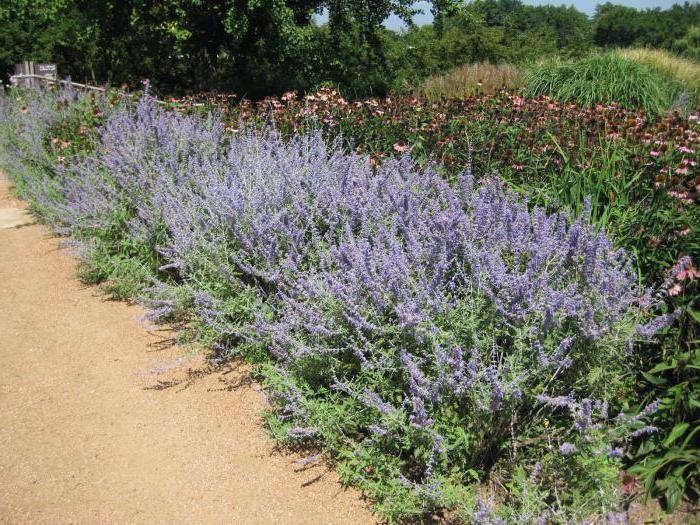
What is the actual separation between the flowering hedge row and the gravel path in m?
0.18

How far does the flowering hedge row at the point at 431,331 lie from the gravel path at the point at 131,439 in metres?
0.18

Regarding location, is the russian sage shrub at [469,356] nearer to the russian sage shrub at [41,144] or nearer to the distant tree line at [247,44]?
the russian sage shrub at [41,144]

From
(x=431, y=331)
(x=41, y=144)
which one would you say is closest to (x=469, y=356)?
(x=431, y=331)

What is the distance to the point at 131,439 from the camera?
2818 millimetres

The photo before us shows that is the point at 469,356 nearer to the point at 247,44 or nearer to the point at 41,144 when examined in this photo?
the point at 41,144

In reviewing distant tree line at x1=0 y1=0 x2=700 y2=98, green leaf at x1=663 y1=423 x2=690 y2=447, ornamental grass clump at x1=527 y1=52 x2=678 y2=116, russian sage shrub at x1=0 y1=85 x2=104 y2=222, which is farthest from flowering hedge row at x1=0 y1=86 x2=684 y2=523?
ornamental grass clump at x1=527 y1=52 x2=678 y2=116

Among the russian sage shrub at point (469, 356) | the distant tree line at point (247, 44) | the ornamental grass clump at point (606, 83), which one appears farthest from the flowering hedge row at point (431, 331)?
the ornamental grass clump at point (606, 83)

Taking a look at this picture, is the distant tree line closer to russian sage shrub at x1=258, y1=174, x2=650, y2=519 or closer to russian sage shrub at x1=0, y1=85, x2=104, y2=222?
russian sage shrub at x1=0, y1=85, x2=104, y2=222

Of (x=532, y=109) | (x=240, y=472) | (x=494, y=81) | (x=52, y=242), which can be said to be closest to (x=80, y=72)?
(x=494, y=81)

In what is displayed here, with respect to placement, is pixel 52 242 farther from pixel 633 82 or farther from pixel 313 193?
pixel 633 82

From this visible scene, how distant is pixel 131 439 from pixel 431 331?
1.51m

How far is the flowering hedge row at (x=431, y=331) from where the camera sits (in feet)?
7.29

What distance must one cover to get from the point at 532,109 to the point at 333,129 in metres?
1.80

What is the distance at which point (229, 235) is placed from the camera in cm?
377
